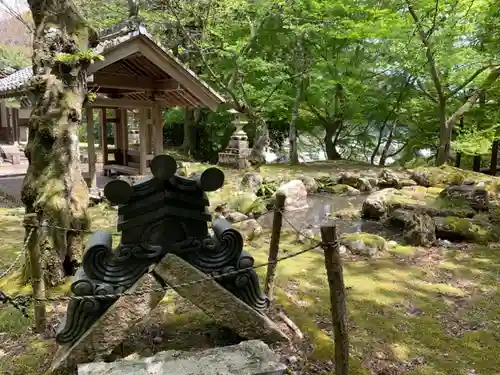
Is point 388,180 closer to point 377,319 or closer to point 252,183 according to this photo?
point 252,183

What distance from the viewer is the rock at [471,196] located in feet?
33.2

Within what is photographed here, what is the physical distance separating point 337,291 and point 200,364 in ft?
3.85

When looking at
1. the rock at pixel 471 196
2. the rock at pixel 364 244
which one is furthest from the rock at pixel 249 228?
the rock at pixel 471 196

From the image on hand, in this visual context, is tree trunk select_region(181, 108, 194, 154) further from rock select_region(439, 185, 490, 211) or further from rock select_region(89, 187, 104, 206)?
rock select_region(439, 185, 490, 211)

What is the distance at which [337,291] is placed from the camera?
3113 mm

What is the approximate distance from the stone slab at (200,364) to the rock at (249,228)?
16.6 feet

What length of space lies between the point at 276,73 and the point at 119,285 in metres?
16.0

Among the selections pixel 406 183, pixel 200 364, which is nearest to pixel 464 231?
pixel 406 183

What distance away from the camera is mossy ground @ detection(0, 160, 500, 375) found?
152 inches

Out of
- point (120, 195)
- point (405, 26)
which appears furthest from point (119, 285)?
point (405, 26)

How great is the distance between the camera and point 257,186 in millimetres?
12758

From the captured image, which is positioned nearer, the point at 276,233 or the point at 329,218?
the point at 276,233

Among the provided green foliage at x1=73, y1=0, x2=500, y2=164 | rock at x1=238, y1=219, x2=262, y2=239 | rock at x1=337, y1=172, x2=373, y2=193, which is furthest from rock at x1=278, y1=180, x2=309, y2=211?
green foliage at x1=73, y1=0, x2=500, y2=164

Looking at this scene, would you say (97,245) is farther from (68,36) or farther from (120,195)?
(68,36)
